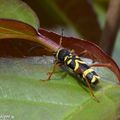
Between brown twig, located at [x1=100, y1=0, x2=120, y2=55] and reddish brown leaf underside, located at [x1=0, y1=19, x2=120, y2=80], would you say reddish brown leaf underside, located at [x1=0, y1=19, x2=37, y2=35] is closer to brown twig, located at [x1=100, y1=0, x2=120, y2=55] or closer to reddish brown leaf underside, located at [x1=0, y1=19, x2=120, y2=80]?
reddish brown leaf underside, located at [x1=0, y1=19, x2=120, y2=80]


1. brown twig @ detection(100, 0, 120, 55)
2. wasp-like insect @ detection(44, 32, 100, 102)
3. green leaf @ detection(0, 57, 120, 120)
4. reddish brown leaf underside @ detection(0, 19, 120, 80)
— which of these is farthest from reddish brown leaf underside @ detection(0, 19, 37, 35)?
brown twig @ detection(100, 0, 120, 55)

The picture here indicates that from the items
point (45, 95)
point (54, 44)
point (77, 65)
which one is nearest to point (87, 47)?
point (54, 44)

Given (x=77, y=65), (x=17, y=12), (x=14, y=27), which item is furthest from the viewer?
(x=77, y=65)

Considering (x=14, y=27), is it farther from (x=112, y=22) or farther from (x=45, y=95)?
(x=112, y=22)

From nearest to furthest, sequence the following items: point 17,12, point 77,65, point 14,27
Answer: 1. point 14,27
2. point 17,12
3. point 77,65

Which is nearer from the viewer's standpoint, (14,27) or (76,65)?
(14,27)

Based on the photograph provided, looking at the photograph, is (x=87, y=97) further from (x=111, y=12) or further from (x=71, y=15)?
(x=71, y=15)

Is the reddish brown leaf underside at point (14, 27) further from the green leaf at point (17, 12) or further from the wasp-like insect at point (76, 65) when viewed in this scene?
the wasp-like insect at point (76, 65)
